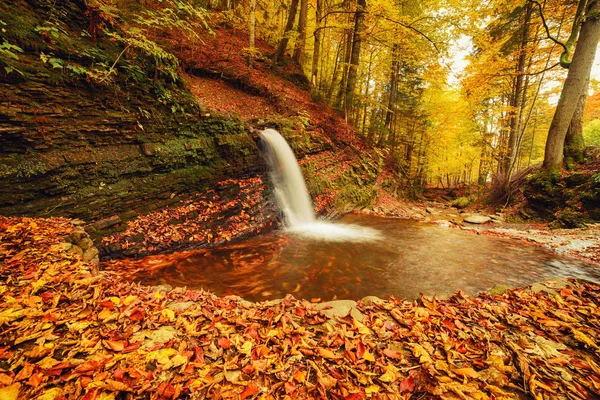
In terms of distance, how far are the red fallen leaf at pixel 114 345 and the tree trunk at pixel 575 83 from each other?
13077 millimetres

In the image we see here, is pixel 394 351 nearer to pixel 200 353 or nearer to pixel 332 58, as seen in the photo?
pixel 200 353

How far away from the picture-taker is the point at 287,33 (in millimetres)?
10664

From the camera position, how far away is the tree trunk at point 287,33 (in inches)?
448

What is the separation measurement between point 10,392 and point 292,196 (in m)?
7.62

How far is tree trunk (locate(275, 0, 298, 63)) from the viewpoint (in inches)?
448

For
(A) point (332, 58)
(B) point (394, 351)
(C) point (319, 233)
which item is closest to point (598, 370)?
(B) point (394, 351)

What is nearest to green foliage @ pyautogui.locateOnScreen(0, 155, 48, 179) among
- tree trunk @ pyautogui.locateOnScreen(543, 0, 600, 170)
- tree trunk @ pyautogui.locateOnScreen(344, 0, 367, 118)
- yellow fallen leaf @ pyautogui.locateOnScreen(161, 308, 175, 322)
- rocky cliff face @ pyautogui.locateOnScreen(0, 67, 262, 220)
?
rocky cliff face @ pyautogui.locateOnScreen(0, 67, 262, 220)

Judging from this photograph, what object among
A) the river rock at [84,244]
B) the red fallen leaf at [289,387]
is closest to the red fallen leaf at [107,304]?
the red fallen leaf at [289,387]

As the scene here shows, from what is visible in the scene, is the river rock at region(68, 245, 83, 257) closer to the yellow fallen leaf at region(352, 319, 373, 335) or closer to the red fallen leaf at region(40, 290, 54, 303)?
the red fallen leaf at region(40, 290, 54, 303)

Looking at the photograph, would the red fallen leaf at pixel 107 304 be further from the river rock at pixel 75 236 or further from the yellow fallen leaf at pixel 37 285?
the river rock at pixel 75 236

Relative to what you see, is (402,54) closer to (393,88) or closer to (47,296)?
(393,88)

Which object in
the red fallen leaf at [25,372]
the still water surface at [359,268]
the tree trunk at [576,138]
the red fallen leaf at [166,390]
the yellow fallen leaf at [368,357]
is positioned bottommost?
the still water surface at [359,268]

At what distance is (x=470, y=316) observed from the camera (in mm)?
2463

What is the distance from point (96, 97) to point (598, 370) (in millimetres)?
8213
